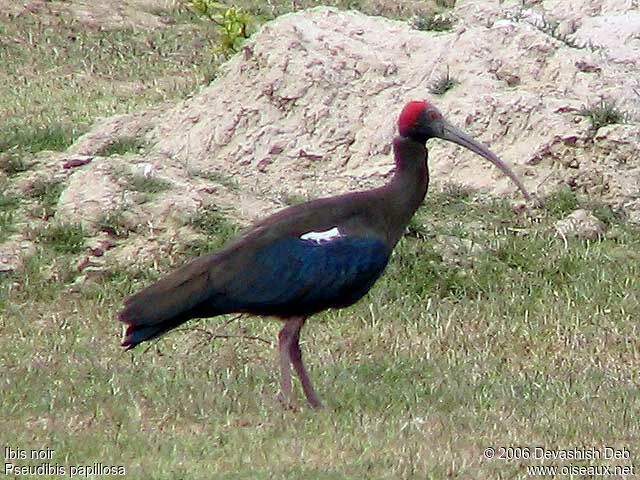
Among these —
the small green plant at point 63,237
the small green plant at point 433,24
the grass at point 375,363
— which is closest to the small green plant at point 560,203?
the grass at point 375,363

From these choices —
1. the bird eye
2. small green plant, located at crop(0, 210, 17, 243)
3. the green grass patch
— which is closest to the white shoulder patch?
the bird eye

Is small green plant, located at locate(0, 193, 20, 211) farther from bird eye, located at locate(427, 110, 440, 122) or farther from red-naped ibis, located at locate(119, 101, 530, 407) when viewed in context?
bird eye, located at locate(427, 110, 440, 122)

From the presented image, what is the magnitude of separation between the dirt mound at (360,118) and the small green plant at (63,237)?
147 mm

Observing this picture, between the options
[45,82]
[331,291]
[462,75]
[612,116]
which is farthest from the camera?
[45,82]

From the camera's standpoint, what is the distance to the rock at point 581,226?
38.2 feet

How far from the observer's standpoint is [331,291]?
317 inches

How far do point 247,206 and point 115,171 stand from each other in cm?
106

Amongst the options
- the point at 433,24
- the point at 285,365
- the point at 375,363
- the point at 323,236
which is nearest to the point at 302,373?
the point at 285,365

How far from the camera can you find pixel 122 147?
1341 cm

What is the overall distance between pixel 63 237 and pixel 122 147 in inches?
86.8

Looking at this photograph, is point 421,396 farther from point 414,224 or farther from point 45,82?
point 45,82

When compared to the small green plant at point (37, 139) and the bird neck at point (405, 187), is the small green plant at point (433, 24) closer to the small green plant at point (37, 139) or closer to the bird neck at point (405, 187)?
the small green plant at point (37, 139)

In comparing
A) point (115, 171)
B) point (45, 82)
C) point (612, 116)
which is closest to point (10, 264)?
point (115, 171)

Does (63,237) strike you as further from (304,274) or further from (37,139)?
(304,274)
